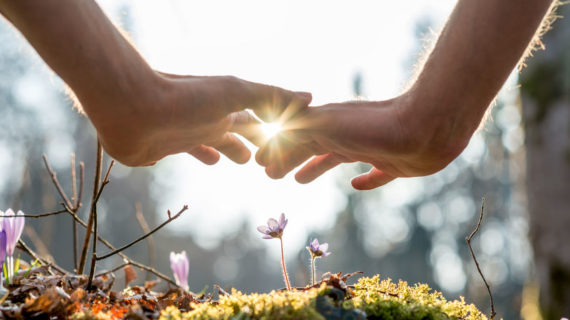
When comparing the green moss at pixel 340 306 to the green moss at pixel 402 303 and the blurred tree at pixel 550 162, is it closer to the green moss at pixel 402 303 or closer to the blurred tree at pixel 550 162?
the green moss at pixel 402 303

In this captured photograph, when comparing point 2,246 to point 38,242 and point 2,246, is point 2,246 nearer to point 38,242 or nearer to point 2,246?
point 2,246

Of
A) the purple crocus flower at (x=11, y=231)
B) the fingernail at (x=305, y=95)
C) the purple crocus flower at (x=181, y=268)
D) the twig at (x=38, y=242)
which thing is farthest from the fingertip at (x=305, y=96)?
the twig at (x=38, y=242)

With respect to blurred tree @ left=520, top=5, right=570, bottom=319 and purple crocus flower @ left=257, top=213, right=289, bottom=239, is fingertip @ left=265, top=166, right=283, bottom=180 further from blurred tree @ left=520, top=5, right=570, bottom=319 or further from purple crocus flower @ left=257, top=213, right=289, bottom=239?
blurred tree @ left=520, top=5, right=570, bottom=319

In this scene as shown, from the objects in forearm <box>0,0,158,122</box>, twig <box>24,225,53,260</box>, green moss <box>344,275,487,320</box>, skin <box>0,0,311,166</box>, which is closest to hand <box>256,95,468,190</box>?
skin <box>0,0,311,166</box>

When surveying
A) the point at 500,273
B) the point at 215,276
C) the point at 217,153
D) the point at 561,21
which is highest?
the point at 561,21

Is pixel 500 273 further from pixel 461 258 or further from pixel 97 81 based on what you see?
Answer: pixel 97 81

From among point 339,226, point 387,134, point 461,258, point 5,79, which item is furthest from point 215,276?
point 387,134
